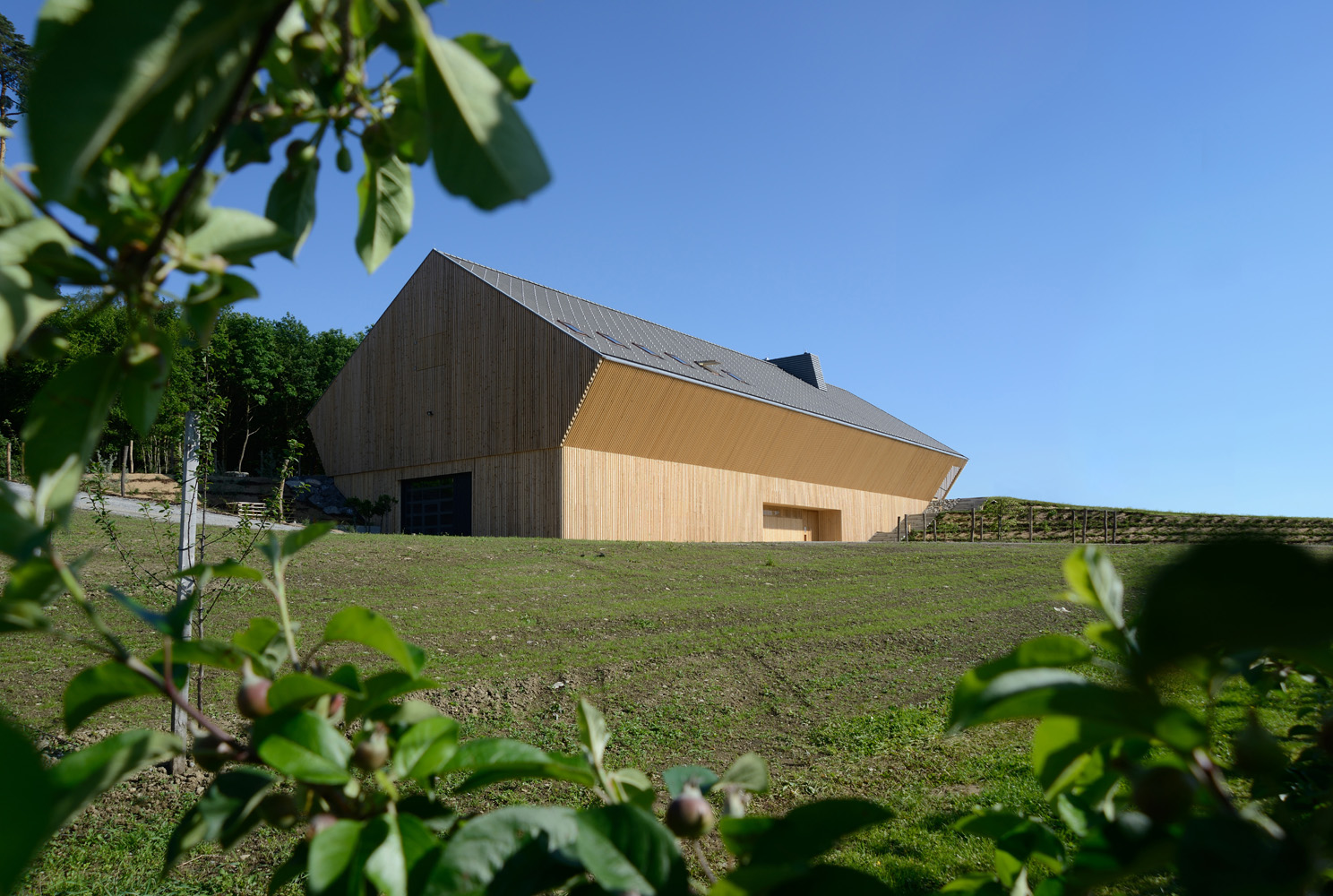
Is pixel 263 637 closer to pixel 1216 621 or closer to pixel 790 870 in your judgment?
pixel 790 870

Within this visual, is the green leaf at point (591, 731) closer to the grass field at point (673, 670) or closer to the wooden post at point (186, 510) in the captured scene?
the grass field at point (673, 670)

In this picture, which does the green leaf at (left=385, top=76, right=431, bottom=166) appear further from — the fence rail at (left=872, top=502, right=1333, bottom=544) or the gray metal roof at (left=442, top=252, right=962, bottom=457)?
the fence rail at (left=872, top=502, right=1333, bottom=544)

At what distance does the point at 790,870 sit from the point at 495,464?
22.0 m

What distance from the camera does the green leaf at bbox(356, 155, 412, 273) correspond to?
2.90ft

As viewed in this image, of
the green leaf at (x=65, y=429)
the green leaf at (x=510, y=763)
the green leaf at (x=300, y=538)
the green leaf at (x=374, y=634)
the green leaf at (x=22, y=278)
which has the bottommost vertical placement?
the green leaf at (x=510, y=763)

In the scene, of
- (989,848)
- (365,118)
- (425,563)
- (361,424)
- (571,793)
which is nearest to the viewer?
(365,118)

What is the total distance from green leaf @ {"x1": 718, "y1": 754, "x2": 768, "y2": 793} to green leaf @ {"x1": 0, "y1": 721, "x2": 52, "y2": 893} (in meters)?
0.56

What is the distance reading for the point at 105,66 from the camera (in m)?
0.44

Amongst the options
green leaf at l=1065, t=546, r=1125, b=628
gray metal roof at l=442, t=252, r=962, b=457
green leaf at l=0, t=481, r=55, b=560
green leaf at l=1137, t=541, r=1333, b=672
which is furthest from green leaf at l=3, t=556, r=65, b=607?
gray metal roof at l=442, t=252, r=962, b=457

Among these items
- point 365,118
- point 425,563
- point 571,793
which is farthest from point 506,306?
point 365,118

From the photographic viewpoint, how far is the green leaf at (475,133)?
1.88ft

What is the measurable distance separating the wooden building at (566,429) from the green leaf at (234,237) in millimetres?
18738

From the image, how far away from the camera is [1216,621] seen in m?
0.37

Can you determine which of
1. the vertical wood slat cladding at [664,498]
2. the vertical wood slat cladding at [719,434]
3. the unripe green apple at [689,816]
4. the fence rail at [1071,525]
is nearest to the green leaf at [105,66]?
the unripe green apple at [689,816]
